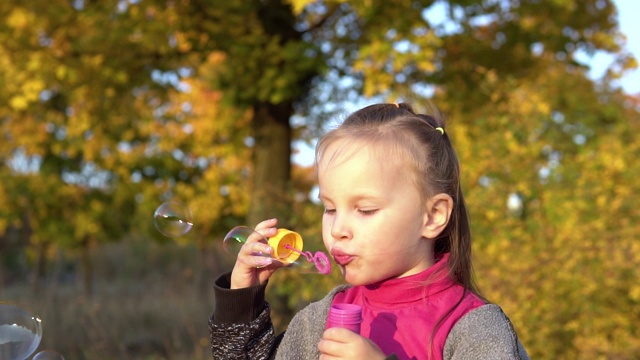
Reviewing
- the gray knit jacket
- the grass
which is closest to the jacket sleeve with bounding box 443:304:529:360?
the gray knit jacket

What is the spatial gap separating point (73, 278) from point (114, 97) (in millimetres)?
10159

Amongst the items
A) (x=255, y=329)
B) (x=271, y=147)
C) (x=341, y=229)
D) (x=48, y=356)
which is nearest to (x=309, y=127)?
(x=271, y=147)

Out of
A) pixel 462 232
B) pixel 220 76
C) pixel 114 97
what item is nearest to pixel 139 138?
pixel 114 97

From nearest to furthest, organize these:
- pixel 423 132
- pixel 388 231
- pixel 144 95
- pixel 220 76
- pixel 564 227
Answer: pixel 388 231, pixel 423 132, pixel 564 227, pixel 220 76, pixel 144 95

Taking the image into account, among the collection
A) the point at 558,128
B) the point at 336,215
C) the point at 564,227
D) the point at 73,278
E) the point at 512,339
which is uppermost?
the point at 336,215

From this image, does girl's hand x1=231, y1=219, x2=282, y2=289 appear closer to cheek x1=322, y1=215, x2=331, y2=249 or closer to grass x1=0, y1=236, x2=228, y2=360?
cheek x1=322, y1=215, x2=331, y2=249

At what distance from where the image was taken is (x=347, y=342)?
172 cm

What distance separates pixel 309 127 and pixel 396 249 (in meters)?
6.05

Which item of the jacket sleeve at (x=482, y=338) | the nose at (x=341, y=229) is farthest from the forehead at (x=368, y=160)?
the jacket sleeve at (x=482, y=338)

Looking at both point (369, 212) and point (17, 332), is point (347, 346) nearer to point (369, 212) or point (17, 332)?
point (369, 212)

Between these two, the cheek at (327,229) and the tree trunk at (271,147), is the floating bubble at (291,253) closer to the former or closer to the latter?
the cheek at (327,229)

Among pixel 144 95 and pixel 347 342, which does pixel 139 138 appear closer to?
pixel 144 95

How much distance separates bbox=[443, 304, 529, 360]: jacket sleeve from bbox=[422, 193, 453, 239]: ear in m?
0.21

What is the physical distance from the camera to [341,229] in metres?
1.87
